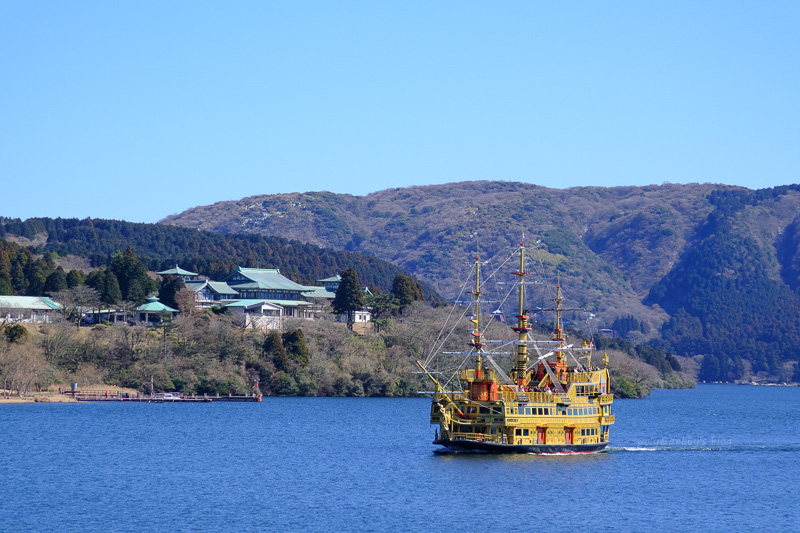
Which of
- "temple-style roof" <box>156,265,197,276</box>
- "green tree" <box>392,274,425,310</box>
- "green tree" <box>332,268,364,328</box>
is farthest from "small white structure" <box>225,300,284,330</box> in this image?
"temple-style roof" <box>156,265,197,276</box>

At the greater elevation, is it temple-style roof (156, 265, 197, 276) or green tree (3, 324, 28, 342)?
temple-style roof (156, 265, 197, 276)

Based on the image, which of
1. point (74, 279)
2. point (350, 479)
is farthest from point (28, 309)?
point (350, 479)

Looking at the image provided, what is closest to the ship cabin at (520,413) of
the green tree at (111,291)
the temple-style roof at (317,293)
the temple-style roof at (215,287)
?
the green tree at (111,291)

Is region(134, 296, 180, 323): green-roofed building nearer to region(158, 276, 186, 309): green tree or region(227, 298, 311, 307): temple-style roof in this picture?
region(158, 276, 186, 309): green tree

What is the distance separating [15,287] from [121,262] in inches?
517

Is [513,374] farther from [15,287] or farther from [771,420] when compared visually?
[15,287]

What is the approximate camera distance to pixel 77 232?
195 meters

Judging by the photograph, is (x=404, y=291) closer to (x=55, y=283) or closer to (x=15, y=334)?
(x=55, y=283)

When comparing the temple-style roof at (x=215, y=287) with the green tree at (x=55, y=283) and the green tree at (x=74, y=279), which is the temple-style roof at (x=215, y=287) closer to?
the green tree at (x=74, y=279)

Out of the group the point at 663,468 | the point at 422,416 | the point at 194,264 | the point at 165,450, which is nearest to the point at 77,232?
the point at 194,264

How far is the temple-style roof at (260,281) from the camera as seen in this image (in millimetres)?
140875

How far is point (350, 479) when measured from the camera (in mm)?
56094

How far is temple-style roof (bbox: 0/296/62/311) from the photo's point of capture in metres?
119

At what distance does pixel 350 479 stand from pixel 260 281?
289 ft
